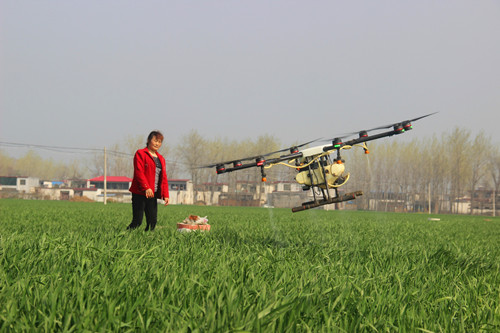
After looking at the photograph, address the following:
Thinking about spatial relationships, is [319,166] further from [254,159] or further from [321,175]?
[254,159]

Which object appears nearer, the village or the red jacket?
the red jacket

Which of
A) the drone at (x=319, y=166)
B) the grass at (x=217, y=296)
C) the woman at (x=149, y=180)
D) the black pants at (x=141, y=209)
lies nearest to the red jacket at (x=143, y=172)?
the woman at (x=149, y=180)

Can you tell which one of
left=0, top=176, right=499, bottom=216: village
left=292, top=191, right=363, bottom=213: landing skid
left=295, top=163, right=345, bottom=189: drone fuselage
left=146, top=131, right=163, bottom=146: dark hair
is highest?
left=146, top=131, right=163, bottom=146: dark hair

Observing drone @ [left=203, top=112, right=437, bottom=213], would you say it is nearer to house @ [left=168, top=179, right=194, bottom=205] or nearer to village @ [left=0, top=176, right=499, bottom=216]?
village @ [left=0, top=176, right=499, bottom=216]

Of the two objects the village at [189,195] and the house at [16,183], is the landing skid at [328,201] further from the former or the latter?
the house at [16,183]

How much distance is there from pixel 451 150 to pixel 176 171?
50921 millimetres

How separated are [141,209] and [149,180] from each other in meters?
0.60

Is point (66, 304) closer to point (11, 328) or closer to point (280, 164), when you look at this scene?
point (11, 328)

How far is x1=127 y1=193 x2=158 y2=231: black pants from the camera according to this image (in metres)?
8.03

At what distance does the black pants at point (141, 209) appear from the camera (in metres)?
8.03

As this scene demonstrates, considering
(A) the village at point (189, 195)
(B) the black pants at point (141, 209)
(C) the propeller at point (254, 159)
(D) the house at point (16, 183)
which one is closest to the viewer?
(C) the propeller at point (254, 159)

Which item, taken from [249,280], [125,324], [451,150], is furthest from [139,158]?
[451,150]

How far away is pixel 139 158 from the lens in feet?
25.1

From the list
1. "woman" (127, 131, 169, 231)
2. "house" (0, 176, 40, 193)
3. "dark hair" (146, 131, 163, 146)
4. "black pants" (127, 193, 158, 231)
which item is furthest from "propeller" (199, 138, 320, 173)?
"house" (0, 176, 40, 193)
